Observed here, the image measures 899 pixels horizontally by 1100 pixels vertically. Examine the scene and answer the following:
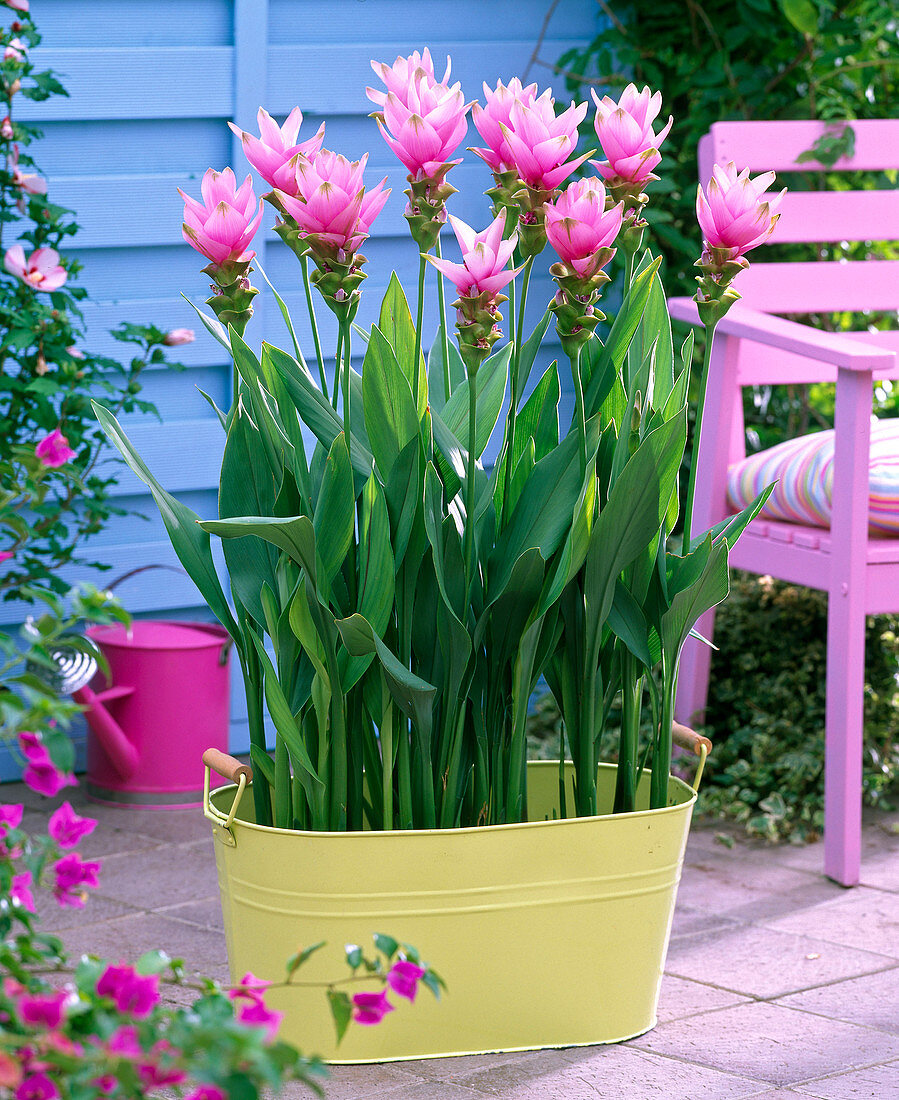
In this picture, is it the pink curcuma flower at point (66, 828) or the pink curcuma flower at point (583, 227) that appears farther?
the pink curcuma flower at point (583, 227)

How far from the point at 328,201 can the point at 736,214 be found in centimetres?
37

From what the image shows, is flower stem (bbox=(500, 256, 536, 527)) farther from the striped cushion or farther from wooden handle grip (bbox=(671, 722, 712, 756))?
the striped cushion

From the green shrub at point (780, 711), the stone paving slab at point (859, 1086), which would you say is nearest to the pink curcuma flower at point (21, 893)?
the stone paving slab at point (859, 1086)

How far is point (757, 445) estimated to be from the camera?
295cm

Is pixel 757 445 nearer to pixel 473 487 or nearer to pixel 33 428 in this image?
pixel 33 428

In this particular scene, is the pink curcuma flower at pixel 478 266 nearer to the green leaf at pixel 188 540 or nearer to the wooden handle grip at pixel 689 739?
the green leaf at pixel 188 540

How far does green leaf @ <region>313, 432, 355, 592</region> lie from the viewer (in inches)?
48.9

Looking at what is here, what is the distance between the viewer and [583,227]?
46.5 inches

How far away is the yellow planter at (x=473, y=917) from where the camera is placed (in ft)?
4.18

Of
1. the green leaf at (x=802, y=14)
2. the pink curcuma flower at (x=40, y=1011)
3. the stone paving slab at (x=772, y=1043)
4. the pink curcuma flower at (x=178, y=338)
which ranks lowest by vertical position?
the stone paving slab at (x=772, y=1043)

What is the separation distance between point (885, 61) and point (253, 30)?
121 centimetres

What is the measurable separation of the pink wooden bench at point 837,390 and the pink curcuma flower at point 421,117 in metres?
0.82

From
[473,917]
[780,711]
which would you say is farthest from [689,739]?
[780,711]

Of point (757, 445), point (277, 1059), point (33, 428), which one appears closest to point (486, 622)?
point (277, 1059)
